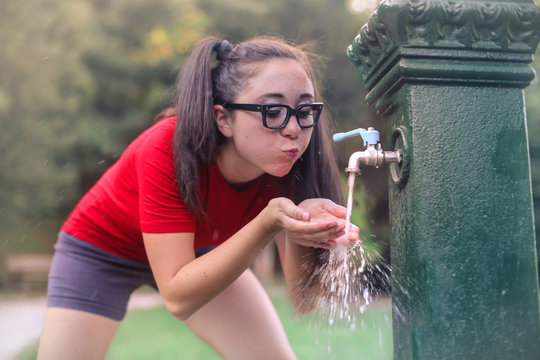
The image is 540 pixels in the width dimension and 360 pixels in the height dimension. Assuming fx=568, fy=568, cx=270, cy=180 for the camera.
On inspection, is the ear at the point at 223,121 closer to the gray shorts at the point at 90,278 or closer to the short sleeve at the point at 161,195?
the short sleeve at the point at 161,195

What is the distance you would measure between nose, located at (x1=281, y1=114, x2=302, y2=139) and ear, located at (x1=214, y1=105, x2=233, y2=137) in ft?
0.72

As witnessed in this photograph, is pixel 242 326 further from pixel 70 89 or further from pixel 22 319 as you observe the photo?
pixel 70 89

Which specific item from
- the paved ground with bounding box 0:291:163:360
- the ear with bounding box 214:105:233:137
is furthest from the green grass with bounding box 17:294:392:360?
the ear with bounding box 214:105:233:137

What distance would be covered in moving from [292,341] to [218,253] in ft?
14.7

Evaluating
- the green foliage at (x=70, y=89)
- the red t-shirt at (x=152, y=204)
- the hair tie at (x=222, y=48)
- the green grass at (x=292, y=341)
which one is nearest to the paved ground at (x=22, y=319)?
the green grass at (x=292, y=341)

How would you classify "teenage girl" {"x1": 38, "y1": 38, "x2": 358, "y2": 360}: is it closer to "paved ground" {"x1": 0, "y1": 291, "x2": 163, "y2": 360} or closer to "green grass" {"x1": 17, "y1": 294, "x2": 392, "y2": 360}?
"green grass" {"x1": 17, "y1": 294, "x2": 392, "y2": 360}

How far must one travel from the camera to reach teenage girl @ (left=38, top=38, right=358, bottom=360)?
5.35ft

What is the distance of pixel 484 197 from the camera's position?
1.45 metres

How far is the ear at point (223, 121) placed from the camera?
1865 millimetres

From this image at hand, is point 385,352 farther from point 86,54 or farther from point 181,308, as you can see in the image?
point 86,54

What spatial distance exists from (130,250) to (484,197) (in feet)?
4.38

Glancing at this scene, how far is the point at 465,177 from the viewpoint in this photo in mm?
1453

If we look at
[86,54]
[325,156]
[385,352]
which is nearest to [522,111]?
[325,156]

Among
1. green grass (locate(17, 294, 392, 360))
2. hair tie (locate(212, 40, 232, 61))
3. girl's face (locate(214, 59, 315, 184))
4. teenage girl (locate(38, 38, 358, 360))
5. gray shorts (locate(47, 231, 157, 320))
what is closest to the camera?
teenage girl (locate(38, 38, 358, 360))
